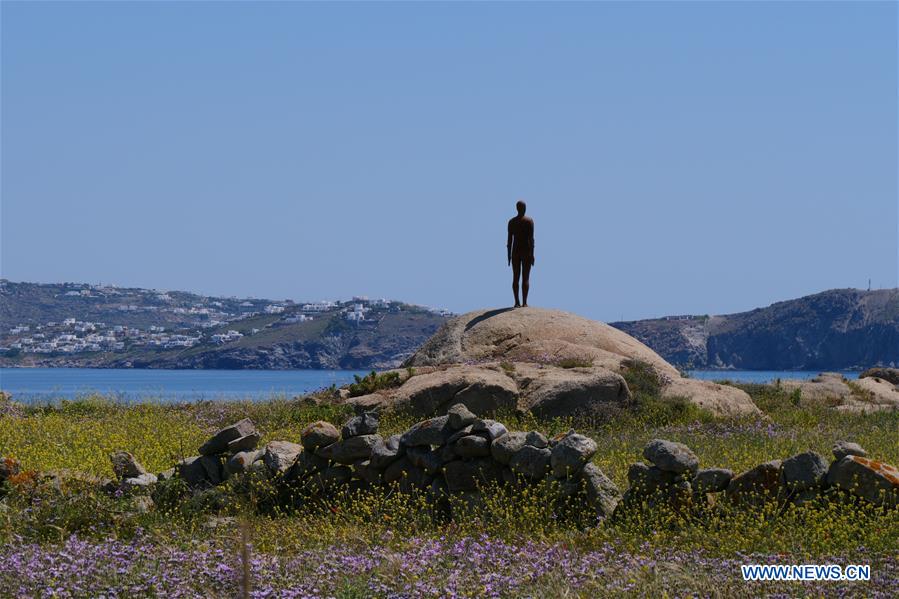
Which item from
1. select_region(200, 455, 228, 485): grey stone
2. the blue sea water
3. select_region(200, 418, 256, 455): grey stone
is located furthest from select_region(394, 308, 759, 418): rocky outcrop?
select_region(200, 455, 228, 485): grey stone

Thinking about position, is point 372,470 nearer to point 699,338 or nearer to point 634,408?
point 634,408

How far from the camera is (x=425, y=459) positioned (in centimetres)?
1177

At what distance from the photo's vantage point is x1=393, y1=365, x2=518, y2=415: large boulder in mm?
18953

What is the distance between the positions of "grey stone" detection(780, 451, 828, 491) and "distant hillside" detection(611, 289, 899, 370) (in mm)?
104360

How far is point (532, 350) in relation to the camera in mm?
23484

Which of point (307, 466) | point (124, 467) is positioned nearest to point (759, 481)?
point (307, 466)

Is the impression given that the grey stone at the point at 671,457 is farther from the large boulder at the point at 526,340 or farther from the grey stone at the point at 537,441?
the large boulder at the point at 526,340

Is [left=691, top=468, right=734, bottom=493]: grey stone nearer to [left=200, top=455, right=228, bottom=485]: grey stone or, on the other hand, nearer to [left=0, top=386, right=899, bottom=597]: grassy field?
[left=0, top=386, right=899, bottom=597]: grassy field

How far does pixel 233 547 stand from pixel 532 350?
1494 centimetres

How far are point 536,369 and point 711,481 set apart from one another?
424 inches

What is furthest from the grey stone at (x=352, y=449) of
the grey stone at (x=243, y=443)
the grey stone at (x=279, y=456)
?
the grey stone at (x=243, y=443)

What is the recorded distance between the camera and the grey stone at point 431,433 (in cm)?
1188

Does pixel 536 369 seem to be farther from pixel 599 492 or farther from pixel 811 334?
pixel 811 334

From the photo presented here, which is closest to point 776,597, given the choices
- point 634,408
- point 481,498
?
point 481,498
